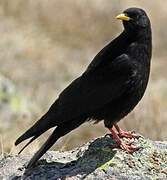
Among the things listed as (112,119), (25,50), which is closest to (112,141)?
(112,119)

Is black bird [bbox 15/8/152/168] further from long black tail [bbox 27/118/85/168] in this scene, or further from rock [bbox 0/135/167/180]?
rock [bbox 0/135/167/180]

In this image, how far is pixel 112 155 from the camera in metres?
6.49

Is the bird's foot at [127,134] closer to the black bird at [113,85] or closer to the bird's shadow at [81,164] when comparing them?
the black bird at [113,85]

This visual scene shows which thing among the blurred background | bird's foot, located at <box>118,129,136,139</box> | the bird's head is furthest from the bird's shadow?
the blurred background

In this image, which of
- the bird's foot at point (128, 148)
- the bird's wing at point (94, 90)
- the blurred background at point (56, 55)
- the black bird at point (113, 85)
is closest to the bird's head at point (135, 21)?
the black bird at point (113, 85)

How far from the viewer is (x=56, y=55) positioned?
17.8 m

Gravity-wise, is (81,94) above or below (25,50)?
below

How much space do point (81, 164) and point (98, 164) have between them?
166 millimetres

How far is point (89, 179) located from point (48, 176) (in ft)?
1.26

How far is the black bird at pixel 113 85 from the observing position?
6785 millimetres

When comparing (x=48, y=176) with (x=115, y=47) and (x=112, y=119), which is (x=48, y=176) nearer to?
(x=112, y=119)

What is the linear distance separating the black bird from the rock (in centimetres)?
19

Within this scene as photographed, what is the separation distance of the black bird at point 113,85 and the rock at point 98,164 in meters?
0.19

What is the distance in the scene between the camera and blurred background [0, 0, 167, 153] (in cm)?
1267
